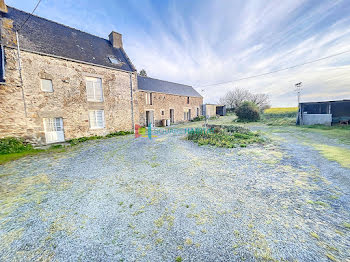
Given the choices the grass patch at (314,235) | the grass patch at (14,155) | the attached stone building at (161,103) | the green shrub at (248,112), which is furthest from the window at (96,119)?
the green shrub at (248,112)

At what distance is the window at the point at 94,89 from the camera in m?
11.0

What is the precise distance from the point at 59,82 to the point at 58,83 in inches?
3.8

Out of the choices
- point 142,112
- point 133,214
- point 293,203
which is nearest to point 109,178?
point 133,214

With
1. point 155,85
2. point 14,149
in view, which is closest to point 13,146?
point 14,149

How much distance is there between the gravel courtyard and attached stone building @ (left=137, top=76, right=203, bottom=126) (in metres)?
13.3

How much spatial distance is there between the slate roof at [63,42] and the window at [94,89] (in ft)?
4.67

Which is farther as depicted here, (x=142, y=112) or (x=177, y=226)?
(x=142, y=112)

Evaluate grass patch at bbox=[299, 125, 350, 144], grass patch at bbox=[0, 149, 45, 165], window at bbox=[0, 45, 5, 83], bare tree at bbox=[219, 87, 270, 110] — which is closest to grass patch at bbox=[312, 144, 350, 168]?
grass patch at bbox=[299, 125, 350, 144]

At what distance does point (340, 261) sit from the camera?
1768 mm

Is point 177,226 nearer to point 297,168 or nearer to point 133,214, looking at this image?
point 133,214

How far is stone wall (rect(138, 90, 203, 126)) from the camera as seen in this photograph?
57.1 feet

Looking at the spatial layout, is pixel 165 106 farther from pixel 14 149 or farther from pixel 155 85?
pixel 14 149

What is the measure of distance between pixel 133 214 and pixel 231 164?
3862 millimetres

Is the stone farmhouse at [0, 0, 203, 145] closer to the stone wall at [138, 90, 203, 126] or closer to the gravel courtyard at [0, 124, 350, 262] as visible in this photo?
the stone wall at [138, 90, 203, 126]
